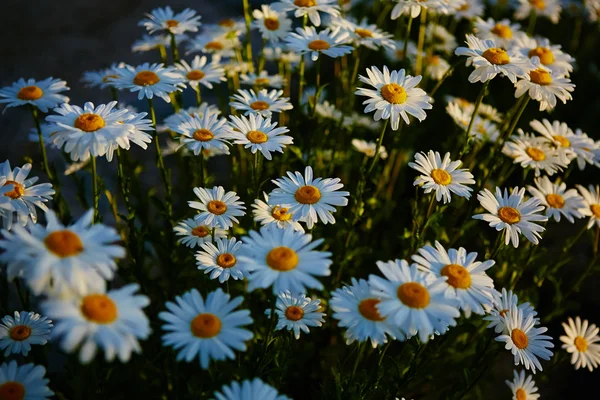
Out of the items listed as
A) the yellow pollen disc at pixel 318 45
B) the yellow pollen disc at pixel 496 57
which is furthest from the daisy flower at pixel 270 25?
the yellow pollen disc at pixel 496 57

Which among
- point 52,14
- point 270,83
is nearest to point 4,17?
point 52,14

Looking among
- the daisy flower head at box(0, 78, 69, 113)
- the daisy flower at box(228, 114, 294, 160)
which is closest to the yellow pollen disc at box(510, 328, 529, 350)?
the daisy flower at box(228, 114, 294, 160)

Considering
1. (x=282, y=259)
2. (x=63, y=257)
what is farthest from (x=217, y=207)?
(x=63, y=257)

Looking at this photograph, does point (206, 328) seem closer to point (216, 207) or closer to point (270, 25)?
point (216, 207)

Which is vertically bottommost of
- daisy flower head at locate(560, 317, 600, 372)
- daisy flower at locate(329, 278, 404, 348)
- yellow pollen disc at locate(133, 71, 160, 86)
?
daisy flower head at locate(560, 317, 600, 372)

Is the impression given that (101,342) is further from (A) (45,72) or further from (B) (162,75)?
(A) (45,72)

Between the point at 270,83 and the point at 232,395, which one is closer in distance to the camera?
the point at 232,395

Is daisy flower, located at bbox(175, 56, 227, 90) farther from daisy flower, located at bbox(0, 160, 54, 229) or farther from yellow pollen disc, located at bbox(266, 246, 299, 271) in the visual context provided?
yellow pollen disc, located at bbox(266, 246, 299, 271)
